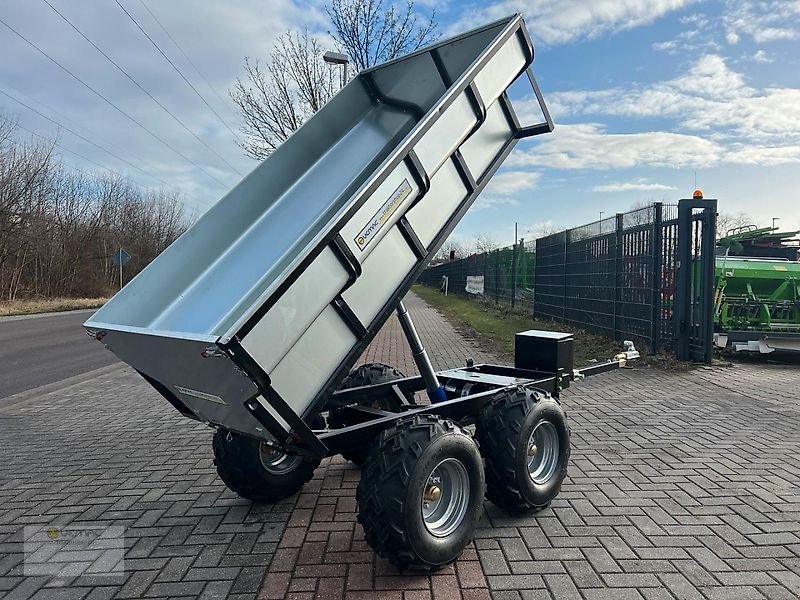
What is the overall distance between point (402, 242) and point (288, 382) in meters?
1.12

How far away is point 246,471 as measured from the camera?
4074 millimetres

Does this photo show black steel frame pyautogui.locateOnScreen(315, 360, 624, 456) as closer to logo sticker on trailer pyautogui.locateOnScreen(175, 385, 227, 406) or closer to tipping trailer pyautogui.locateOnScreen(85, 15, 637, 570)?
tipping trailer pyautogui.locateOnScreen(85, 15, 637, 570)

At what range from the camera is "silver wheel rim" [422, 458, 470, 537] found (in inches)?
130

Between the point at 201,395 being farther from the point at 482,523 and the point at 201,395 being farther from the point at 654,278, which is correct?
the point at 654,278

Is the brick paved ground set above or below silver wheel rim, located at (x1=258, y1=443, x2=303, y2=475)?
below

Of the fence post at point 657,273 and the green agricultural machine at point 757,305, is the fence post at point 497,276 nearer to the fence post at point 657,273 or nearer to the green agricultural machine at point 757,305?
the green agricultural machine at point 757,305

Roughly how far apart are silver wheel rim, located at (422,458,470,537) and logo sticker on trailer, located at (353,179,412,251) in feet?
4.38

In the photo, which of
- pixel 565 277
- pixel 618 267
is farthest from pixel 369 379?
pixel 565 277

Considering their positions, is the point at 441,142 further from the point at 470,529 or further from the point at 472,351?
the point at 472,351

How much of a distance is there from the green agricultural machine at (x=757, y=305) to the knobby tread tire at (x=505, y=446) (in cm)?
774

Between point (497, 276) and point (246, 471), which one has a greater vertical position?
point (497, 276)

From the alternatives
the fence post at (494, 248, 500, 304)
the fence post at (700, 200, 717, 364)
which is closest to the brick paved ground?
the fence post at (700, 200, 717, 364)

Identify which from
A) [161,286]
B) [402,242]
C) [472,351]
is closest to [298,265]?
[402,242]

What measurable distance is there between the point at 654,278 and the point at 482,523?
7842 millimetres
